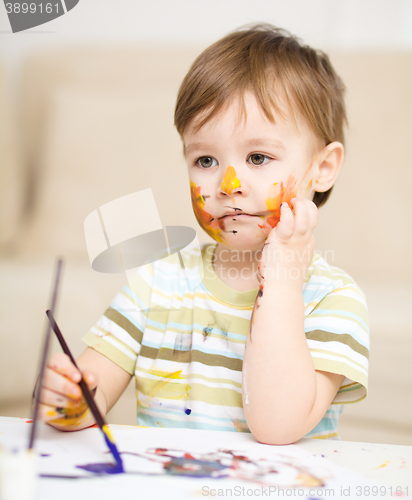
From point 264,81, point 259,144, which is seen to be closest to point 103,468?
point 259,144

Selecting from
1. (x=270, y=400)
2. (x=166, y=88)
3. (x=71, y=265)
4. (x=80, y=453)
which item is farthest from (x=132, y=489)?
(x=166, y=88)

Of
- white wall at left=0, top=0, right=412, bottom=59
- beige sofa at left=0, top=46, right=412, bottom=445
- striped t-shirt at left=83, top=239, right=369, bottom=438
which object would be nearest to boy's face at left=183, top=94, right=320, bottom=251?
striped t-shirt at left=83, top=239, right=369, bottom=438

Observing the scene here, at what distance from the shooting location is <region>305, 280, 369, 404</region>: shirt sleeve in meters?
0.66

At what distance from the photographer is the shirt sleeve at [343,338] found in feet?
2.16

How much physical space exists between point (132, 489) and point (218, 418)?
0.37 metres

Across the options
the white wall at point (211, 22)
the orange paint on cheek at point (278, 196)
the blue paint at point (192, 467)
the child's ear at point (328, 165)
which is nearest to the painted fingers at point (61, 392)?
the blue paint at point (192, 467)

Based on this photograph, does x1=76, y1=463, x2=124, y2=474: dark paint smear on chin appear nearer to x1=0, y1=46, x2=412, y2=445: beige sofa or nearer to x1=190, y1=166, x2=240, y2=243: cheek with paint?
x1=190, y1=166, x2=240, y2=243: cheek with paint

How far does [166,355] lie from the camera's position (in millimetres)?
808

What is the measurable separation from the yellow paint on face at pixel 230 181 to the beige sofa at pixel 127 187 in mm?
344

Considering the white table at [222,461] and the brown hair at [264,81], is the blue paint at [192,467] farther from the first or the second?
the brown hair at [264,81]

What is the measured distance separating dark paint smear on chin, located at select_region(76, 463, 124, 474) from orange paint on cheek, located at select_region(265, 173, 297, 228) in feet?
1.46

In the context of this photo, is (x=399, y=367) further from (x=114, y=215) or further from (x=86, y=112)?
(x=86, y=112)

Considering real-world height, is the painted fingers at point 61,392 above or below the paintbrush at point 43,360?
below

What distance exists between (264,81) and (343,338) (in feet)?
1.40
